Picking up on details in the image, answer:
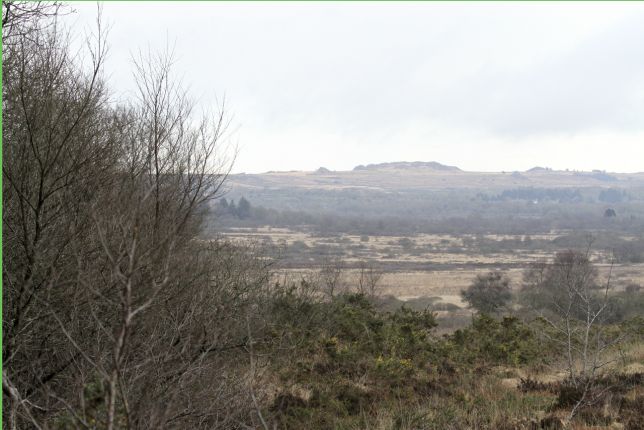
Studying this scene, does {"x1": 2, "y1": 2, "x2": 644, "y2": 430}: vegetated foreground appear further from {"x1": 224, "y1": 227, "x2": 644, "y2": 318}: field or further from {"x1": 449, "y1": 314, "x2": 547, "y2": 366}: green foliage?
{"x1": 224, "y1": 227, "x2": 644, "y2": 318}: field

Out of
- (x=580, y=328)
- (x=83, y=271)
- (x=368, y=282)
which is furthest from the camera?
(x=368, y=282)

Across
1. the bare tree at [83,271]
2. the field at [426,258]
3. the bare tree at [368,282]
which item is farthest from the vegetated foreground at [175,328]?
the field at [426,258]

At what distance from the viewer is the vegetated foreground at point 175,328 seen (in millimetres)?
5043

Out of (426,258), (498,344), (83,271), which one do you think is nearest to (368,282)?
(498,344)

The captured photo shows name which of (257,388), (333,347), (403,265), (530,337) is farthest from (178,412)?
(403,265)

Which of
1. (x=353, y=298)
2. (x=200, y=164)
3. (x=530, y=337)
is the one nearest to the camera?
(x=200, y=164)

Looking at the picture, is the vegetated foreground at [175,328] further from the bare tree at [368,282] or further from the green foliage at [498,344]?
the bare tree at [368,282]

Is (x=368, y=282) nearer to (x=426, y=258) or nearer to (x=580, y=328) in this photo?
(x=580, y=328)

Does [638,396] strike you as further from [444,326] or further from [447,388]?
[444,326]

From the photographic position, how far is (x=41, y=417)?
516 cm

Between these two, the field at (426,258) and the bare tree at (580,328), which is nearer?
the bare tree at (580,328)

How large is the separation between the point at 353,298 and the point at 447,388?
18.7ft

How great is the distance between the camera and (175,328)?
6254 mm

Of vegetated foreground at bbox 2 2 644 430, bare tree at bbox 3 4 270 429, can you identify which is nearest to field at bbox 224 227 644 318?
vegetated foreground at bbox 2 2 644 430
